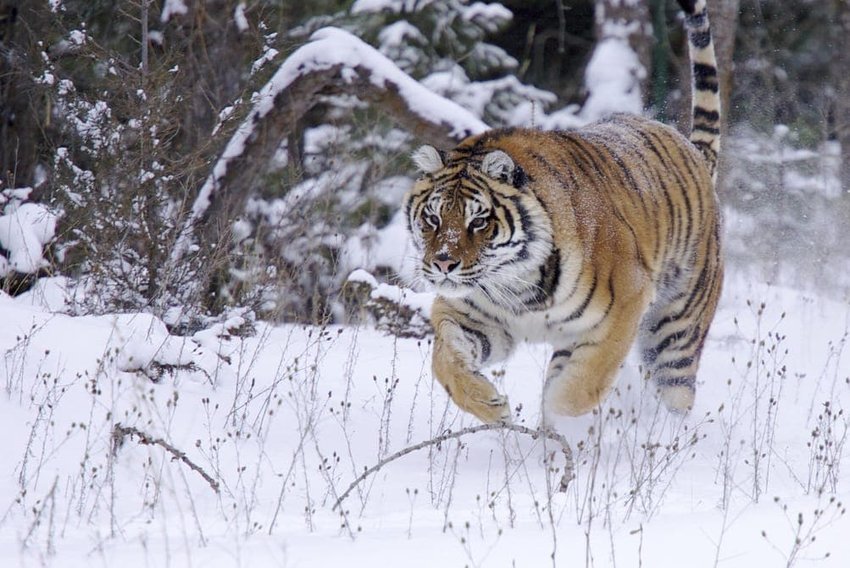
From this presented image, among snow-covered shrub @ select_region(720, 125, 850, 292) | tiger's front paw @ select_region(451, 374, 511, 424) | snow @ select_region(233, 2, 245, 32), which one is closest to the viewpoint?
tiger's front paw @ select_region(451, 374, 511, 424)

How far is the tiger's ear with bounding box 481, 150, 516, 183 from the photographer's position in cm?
529

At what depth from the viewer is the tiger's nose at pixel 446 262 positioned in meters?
5.24

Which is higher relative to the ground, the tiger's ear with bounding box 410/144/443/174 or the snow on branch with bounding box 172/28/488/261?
the snow on branch with bounding box 172/28/488/261

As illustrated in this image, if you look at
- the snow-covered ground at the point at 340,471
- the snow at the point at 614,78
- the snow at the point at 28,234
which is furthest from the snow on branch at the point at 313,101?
the snow at the point at 614,78

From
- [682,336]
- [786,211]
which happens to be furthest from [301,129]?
[682,336]

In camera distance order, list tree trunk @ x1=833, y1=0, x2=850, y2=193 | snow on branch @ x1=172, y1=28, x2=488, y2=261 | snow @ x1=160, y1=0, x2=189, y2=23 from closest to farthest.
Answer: snow on branch @ x1=172, y1=28, x2=488, y2=261 → snow @ x1=160, y1=0, x2=189, y2=23 → tree trunk @ x1=833, y1=0, x2=850, y2=193

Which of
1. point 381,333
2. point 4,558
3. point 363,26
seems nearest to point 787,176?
point 363,26

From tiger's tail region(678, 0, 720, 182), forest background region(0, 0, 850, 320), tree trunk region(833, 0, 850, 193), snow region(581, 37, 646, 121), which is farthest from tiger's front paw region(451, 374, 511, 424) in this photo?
tree trunk region(833, 0, 850, 193)

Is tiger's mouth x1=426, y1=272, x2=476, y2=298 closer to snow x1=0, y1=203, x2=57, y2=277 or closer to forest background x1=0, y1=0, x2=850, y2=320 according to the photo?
forest background x1=0, y1=0, x2=850, y2=320

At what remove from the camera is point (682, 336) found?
22.0ft

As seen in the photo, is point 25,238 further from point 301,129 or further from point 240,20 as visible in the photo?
point 301,129

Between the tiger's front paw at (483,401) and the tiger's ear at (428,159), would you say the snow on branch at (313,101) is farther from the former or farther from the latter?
the tiger's front paw at (483,401)

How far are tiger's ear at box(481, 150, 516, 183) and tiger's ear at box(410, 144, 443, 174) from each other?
0.31 m

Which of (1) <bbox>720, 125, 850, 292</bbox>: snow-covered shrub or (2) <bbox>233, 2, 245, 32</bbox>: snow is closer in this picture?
(2) <bbox>233, 2, 245, 32</bbox>: snow
